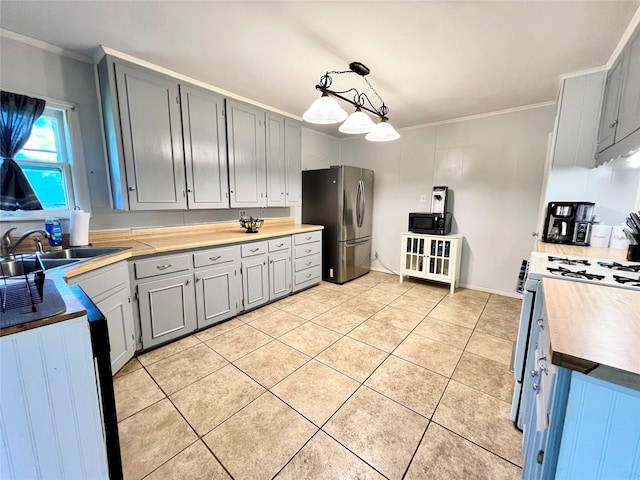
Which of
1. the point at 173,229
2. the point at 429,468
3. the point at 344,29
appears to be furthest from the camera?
the point at 173,229

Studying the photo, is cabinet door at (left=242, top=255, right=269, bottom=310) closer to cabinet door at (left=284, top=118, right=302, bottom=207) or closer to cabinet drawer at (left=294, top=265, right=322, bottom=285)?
cabinet drawer at (left=294, top=265, right=322, bottom=285)

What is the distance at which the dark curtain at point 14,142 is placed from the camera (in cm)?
179

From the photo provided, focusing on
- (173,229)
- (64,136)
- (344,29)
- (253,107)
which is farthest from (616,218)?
(64,136)

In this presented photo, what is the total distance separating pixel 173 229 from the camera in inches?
108

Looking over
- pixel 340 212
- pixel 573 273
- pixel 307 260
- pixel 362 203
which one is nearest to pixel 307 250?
pixel 307 260

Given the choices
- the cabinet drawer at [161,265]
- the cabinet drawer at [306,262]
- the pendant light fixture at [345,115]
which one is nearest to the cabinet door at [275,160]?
the cabinet drawer at [306,262]

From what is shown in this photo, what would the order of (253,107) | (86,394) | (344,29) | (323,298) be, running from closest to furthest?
(86,394) → (344,29) → (253,107) → (323,298)

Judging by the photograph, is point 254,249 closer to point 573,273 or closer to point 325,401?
point 325,401

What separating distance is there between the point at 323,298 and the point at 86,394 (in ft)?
8.60

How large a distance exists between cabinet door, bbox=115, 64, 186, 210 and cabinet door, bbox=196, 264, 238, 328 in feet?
2.42

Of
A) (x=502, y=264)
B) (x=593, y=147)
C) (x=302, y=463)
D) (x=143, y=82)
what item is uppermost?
(x=143, y=82)

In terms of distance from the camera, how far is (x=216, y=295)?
256 centimetres

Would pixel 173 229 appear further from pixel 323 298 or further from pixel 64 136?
pixel 323 298

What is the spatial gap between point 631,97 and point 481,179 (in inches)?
76.1
